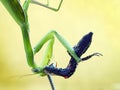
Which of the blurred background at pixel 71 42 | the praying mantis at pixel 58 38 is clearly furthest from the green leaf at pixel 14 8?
the blurred background at pixel 71 42

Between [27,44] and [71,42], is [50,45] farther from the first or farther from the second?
[71,42]

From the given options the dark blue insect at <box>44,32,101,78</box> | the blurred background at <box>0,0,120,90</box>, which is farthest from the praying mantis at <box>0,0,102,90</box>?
the blurred background at <box>0,0,120,90</box>

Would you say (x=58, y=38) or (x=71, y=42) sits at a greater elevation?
(x=58, y=38)

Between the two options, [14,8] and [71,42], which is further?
[71,42]

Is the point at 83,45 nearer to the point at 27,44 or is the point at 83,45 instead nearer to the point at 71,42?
the point at 27,44

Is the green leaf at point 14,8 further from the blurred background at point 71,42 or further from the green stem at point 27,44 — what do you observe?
the blurred background at point 71,42

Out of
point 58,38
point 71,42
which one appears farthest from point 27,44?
point 71,42

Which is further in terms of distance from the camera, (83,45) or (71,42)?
(71,42)

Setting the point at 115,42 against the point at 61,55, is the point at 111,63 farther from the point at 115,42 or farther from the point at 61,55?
the point at 61,55

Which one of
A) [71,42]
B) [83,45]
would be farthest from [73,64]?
[71,42]
